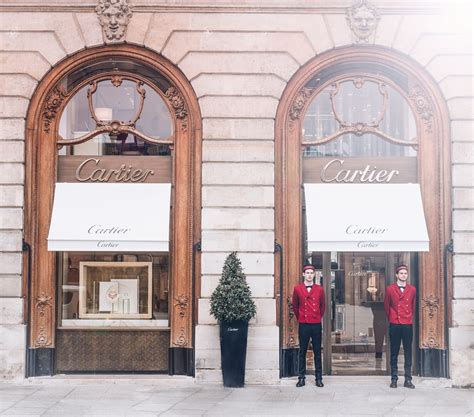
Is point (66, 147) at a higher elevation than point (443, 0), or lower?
lower

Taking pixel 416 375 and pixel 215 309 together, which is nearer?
pixel 215 309

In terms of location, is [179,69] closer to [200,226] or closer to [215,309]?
[200,226]

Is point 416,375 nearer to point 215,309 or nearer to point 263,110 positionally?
point 215,309

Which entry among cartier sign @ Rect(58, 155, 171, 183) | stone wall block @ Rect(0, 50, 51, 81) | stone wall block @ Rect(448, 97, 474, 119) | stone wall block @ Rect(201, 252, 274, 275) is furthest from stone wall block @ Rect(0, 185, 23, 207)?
→ stone wall block @ Rect(448, 97, 474, 119)

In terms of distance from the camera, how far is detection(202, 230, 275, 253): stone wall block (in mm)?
13766

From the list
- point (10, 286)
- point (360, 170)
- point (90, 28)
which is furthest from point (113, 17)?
point (360, 170)

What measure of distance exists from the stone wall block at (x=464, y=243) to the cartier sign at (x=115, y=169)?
5366mm

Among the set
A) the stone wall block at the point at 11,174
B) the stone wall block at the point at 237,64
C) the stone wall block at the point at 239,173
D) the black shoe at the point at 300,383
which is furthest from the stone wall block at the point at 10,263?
the black shoe at the point at 300,383

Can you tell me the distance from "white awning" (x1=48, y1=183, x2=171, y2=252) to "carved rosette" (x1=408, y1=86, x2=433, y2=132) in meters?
4.89

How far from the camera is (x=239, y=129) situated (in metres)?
13.9

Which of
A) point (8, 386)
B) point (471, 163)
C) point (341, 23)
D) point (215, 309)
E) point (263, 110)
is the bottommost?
point (8, 386)

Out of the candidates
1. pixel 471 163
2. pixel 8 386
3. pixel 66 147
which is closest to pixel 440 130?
pixel 471 163

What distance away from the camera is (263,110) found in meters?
14.0

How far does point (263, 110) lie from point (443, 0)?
12.7 ft
